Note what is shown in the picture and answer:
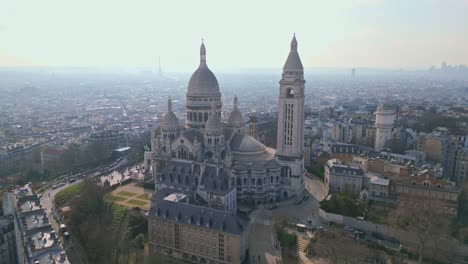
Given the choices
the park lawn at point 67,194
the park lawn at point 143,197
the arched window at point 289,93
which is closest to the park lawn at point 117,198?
the park lawn at point 143,197

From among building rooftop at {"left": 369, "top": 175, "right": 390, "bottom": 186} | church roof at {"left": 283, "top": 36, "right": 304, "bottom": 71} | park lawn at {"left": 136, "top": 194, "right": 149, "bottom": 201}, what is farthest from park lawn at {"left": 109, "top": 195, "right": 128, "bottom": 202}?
building rooftop at {"left": 369, "top": 175, "right": 390, "bottom": 186}

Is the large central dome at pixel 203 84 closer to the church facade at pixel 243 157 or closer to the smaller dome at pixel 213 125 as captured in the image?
the church facade at pixel 243 157

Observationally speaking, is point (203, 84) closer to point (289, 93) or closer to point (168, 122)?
point (168, 122)

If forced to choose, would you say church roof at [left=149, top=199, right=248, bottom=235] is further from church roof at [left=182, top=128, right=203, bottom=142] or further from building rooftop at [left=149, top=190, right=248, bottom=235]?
church roof at [left=182, top=128, right=203, bottom=142]

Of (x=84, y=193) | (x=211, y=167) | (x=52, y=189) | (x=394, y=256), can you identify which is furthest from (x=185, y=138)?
(x=394, y=256)

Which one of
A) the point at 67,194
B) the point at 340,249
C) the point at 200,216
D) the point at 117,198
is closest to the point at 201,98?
the point at 117,198
